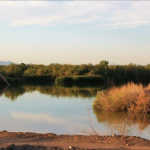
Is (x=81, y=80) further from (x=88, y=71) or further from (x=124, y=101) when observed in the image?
(x=124, y=101)

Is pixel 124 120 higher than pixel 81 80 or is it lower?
lower

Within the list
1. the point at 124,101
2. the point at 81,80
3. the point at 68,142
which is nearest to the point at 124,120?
the point at 124,101

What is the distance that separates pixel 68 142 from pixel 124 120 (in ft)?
14.3

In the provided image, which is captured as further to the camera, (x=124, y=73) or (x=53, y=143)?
(x=124, y=73)

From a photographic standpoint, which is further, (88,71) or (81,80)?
(88,71)

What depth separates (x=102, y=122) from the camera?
31.0 ft

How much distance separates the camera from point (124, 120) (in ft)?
31.7

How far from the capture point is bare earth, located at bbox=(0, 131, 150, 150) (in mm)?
5204

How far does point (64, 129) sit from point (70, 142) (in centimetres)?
241

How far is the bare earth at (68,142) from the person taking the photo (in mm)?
5204

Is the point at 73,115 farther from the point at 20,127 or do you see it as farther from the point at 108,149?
the point at 108,149

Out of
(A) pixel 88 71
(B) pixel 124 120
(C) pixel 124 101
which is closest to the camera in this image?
(B) pixel 124 120

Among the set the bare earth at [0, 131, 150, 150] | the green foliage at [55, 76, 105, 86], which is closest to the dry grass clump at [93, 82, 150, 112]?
the bare earth at [0, 131, 150, 150]

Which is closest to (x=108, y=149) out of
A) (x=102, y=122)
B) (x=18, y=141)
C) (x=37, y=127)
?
(x=18, y=141)
